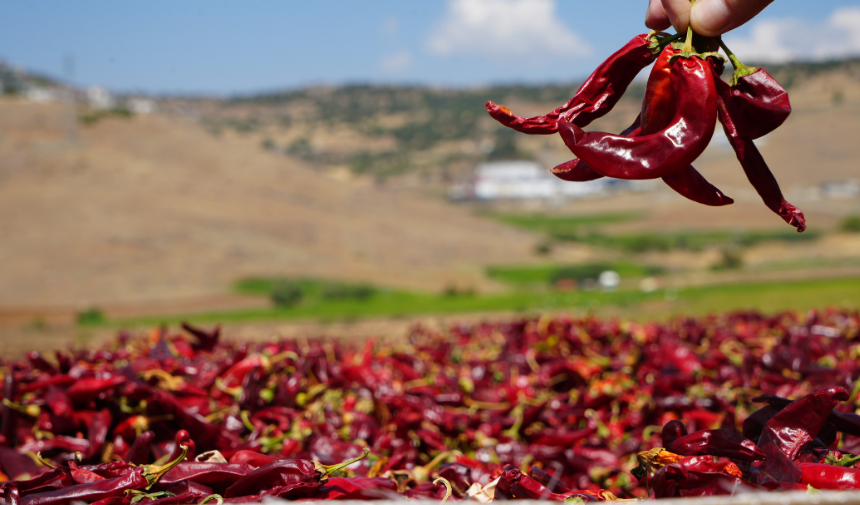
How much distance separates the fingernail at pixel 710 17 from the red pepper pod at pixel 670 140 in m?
0.09

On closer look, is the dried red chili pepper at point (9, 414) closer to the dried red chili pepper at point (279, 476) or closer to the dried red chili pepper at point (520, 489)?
the dried red chili pepper at point (279, 476)

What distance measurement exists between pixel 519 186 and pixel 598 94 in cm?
10867

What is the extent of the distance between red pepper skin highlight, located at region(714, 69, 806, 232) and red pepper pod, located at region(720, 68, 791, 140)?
10 mm

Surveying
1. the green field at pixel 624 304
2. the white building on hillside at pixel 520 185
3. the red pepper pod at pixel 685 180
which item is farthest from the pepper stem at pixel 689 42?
the white building on hillside at pixel 520 185

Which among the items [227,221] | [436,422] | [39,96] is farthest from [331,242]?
[39,96]

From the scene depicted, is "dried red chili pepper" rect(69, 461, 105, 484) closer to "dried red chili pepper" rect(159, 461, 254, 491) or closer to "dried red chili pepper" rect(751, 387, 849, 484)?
"dried red chili pepper" rect(159, 461, 254, 491)

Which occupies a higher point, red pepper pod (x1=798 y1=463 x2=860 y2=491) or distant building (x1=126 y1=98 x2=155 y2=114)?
distant building (x1=126 y1=98 x2=155 y2=114)

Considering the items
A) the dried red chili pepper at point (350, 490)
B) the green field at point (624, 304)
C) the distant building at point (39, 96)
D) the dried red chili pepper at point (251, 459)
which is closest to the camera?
the dried red chili pepper at point (350, 490)

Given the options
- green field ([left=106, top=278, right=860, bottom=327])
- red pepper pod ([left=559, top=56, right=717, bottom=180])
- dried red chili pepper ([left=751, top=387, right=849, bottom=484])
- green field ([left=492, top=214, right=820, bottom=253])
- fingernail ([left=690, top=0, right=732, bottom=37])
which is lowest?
green field ([left=106, top=278, right=860, bottom=327])

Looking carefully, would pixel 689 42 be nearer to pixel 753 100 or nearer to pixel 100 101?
pixel 753 100

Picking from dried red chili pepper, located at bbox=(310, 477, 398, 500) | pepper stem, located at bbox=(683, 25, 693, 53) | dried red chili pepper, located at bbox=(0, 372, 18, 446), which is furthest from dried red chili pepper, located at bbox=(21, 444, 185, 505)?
pepper stem, located at bbox=(683, 25, 693, 53)

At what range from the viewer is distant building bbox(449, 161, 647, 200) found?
10681 centimetres

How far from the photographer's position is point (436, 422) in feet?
12.0

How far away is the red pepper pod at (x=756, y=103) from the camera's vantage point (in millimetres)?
2021
